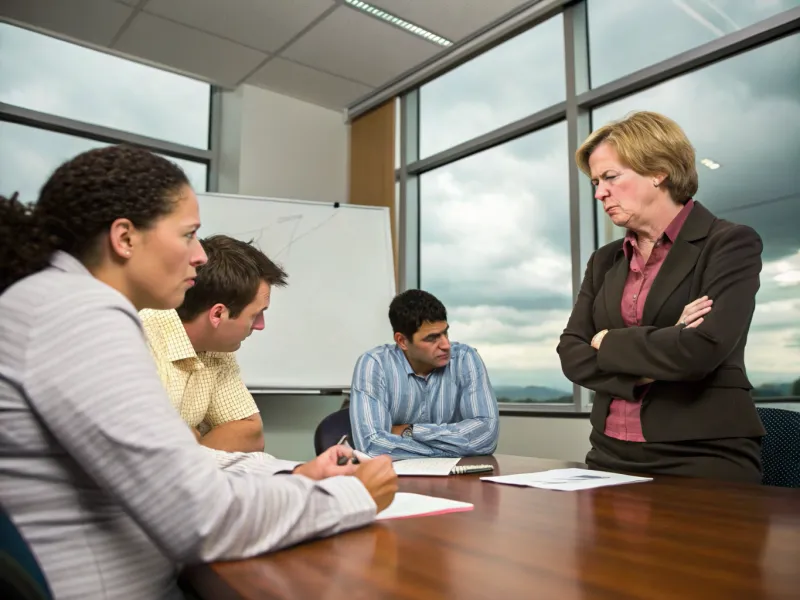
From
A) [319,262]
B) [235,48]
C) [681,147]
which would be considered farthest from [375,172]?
[681,147]

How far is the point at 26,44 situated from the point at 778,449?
4.65 m

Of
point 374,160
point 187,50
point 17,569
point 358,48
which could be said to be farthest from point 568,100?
point 17,569

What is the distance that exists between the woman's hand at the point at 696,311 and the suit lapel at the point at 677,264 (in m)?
0.09

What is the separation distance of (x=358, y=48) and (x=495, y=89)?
97cm

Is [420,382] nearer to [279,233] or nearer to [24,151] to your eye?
[279,233]

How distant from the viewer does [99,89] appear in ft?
14.2

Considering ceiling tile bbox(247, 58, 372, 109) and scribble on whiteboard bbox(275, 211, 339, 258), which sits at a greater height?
ceiling tile bbox(247, 58, 372, 109)

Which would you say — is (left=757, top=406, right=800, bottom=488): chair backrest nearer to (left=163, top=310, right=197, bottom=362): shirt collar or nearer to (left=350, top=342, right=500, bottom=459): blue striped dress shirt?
(left=350, top=342, right=500, bottom=459): blue striped dress shirt

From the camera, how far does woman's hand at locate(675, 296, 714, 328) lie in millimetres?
1562

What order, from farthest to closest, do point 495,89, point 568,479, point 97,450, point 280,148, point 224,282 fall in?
point 280,148 → point 495,89 → point 224,282 → point 568,479 → point 97,450

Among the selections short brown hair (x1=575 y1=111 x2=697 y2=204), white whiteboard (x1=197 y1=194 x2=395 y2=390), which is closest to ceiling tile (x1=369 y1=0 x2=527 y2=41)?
white whiteboard (x1=197 y1=194 x2=395 y2=390)

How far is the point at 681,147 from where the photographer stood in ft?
5.71

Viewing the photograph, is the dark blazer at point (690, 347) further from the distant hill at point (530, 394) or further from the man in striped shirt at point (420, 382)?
the distant hill at point (530, 394)

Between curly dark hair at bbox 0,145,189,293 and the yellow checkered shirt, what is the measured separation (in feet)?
2.72
